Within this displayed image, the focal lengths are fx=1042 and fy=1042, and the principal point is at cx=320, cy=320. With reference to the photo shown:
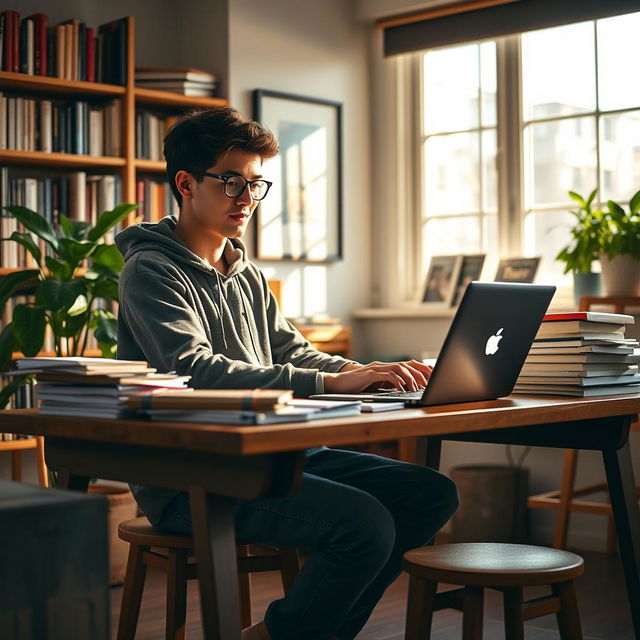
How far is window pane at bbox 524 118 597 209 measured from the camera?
14.0 feet

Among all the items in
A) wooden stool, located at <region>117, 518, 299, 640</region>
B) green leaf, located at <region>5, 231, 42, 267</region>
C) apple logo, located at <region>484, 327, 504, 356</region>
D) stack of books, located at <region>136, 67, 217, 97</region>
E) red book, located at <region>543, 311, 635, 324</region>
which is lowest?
wooden stool, located at <region>117, 518, 299, 640</region>

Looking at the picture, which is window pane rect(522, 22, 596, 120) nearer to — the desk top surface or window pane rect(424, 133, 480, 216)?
window pane rect(424, 133, 480, 216)

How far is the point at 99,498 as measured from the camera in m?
1.69

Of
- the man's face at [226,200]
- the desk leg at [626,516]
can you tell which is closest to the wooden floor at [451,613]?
the desk leg at [626,516]

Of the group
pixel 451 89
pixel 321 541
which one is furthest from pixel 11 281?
pixel 451 89

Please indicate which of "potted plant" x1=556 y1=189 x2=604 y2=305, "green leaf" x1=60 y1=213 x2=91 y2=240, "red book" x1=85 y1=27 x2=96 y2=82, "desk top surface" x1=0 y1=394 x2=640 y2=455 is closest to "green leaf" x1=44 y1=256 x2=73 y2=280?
"green leaf" x1=60 y1=213 x2=91 y2=240

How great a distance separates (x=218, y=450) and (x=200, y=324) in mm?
690

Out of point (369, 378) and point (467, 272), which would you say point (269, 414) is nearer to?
point (369, 378)

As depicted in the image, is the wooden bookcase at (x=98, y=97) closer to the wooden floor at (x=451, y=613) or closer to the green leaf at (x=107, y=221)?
the green leaf at (x=107, y=221)

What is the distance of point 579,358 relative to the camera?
227 cm

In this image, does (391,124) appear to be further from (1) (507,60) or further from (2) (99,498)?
(2) (99,498)

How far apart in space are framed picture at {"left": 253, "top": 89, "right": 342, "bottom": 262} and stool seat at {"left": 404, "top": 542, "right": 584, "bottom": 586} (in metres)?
2.52

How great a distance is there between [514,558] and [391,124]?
125 inches

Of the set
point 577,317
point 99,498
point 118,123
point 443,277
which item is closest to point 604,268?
point 443,277
